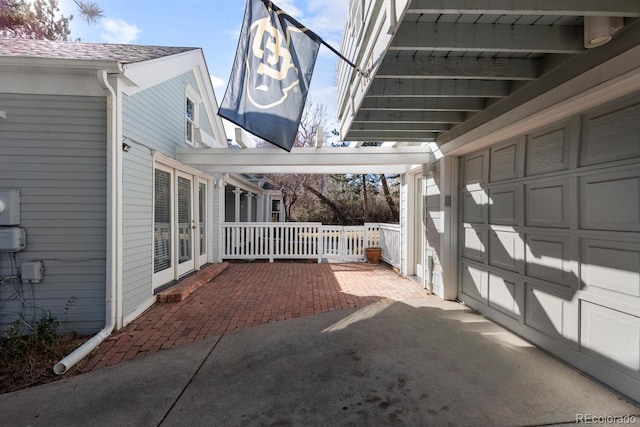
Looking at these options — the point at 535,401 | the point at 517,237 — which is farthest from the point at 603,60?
the point at 535,401

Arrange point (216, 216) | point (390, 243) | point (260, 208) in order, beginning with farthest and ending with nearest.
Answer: point (260, 208) → point (216, 216) → point (390, 243)

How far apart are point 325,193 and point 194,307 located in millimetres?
12125

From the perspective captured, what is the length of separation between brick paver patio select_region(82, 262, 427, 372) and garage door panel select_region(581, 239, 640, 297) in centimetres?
275

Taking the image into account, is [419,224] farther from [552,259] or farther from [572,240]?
[572,240]

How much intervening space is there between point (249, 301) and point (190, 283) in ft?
4.47

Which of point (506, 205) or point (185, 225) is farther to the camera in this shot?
point (185, 225)

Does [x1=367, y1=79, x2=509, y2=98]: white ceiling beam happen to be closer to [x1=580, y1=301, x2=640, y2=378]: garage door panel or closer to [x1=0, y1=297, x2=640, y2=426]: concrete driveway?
[x1=580, y1=301, x2=640, y2=378]: garage door panel

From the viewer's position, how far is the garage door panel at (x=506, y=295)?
3.38m

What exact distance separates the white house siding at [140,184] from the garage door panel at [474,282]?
462 centimetres

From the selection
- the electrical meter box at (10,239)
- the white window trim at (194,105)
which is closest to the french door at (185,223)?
the white window trim at (194,105)

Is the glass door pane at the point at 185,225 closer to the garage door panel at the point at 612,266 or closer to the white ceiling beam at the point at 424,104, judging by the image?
the white ceiling beam at the point at 424,104

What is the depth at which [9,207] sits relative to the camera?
334 centimetres

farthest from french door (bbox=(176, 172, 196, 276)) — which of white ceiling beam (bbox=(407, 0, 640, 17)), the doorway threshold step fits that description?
white ceiling beam (bbox=(407, 0, 640, 17))

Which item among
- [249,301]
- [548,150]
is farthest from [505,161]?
[249,301]
